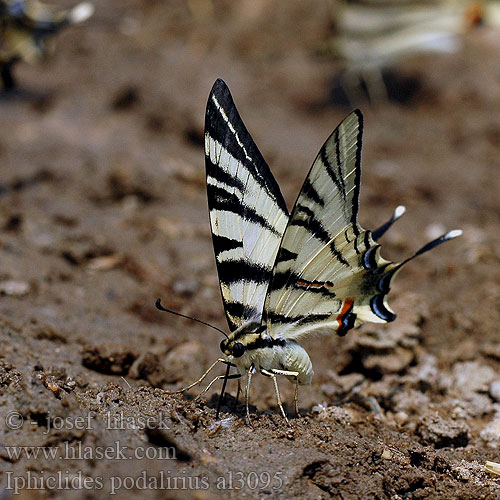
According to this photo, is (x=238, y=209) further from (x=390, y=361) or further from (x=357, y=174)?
(x=390, y=361)

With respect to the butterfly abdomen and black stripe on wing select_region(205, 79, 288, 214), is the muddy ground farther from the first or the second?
black stripe on wing select_region(205, 79, 288, 214)

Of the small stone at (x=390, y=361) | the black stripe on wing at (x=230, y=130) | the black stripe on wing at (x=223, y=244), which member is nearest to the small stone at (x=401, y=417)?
the small stone at (x=390, y=361)

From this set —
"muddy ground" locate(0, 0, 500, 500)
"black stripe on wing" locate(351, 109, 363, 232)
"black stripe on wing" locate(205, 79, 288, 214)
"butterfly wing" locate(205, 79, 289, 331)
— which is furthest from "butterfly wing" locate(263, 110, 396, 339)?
"muddy ground" locate(0, 0, 500, 500)

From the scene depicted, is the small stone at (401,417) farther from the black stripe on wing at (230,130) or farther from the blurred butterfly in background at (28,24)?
the blurred butterfly in background at (28,24)

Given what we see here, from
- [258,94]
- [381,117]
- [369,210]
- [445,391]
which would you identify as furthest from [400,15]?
[445,391]

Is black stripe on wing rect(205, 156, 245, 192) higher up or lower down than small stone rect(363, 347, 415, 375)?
higher up

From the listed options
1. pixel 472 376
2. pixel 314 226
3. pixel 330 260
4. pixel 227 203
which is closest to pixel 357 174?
pixel 314 226

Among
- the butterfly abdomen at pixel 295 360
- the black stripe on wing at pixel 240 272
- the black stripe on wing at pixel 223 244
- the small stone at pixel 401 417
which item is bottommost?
the small stone at pixel 401 417
